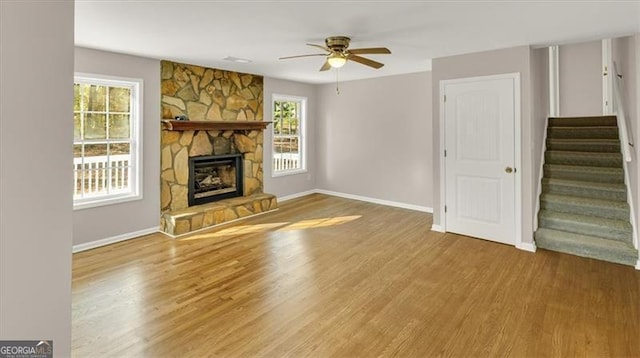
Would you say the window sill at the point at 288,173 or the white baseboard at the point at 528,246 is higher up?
the window sill at the point at 288,173

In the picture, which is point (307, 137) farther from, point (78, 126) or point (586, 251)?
point (586, 251)

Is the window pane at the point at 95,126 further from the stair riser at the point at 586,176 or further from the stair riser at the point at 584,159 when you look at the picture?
the stair riser at the point at 584,159

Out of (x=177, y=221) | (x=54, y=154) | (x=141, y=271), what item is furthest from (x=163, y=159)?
(x=54, y=154)

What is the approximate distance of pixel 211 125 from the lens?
217 inches

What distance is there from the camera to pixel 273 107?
697 cm

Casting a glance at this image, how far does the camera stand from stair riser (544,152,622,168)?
15.4ft

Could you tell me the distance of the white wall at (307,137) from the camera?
22.4ft

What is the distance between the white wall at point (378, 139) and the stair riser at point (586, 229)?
2029mm

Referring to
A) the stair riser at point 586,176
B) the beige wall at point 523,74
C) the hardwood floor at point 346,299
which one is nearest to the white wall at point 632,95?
the stair riser at point 586,176

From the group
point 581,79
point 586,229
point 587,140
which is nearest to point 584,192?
point 586,229

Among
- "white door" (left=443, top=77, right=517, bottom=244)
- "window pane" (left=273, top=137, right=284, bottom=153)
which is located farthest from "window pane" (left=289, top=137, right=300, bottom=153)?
"white door" (left=443, top=77, right=517, bottom=244)

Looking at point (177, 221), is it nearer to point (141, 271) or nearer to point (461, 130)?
point (141, 271)

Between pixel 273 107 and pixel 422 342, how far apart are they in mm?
5517

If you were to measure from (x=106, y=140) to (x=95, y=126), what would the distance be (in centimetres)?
21
